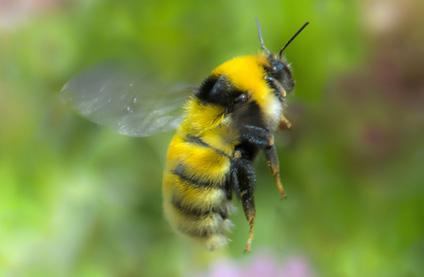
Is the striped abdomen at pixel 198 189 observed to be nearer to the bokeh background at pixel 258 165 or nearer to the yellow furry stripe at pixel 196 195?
the yellow furry stripe at pixel 196 195

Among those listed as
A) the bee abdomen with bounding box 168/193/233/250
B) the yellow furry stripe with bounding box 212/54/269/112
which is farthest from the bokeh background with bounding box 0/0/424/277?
the yellow furry stripe with bounding box 212/54/269/112

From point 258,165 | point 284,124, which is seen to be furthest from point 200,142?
point 258,165

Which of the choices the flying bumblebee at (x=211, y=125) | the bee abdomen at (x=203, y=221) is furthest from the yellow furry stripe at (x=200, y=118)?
the bee abdomen at (x=203, y=221)

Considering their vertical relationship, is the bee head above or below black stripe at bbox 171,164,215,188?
above

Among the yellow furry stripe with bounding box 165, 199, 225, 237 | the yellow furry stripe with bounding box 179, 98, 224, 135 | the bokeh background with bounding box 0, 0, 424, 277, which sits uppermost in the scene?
the bokeh background with bounding box 0, 0, 424, 277

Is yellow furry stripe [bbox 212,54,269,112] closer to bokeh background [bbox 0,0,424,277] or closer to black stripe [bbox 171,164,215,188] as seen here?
black stripe [bbox 171,164,215,188]

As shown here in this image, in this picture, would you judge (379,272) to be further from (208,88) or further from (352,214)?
(208,88)
